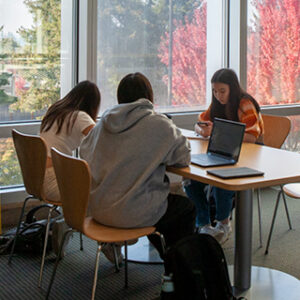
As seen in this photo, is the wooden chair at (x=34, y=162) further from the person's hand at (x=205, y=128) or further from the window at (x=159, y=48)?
the window at (x=159, y=48)

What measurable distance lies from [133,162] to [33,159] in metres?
0.74

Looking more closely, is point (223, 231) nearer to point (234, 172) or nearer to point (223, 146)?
point (223, 146)

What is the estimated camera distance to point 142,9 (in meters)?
4.40

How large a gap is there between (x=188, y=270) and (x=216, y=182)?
0.39 metres

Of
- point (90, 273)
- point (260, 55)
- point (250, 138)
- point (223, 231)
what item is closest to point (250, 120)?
point (250, 138)

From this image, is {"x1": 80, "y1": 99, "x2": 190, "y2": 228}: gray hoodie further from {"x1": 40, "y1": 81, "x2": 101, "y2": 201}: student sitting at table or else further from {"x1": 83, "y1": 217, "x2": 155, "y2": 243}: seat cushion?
{"x1": 40, "y1": 81, "x2": 101, "y2": 201}: student sitting at table

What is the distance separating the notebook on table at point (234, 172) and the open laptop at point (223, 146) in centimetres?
15

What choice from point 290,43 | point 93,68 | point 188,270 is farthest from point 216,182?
point 290,43

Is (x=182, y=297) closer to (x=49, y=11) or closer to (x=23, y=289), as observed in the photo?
(x=23, y=289)

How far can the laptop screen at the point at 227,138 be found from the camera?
2.71m

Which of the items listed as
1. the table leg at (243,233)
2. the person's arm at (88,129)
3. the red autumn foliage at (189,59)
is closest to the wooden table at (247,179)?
the table leg at (243,233)

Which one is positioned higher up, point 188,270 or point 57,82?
point 57,82

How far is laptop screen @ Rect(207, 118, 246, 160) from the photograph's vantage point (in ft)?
8.88

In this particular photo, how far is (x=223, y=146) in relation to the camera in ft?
9.20
